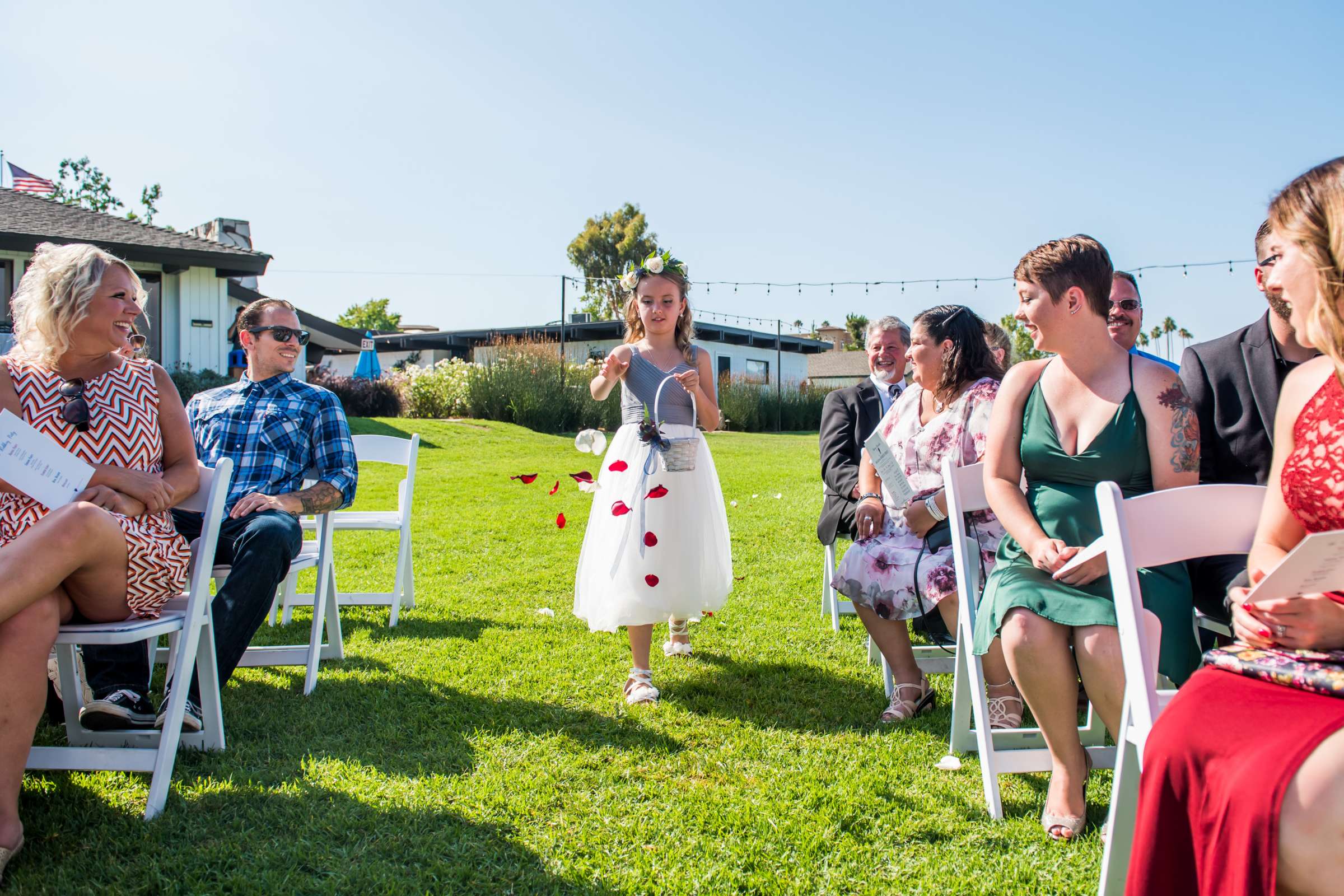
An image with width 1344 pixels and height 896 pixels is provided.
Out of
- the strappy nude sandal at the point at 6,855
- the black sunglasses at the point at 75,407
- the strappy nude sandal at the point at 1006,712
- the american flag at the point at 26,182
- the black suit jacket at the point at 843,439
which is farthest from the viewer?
the american flag at the point at 26,182

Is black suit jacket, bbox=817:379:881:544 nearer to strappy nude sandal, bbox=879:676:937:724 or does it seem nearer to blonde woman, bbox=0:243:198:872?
strappy nude sandal, bbox=879:676:937:724

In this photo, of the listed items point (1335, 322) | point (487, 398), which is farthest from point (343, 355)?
point (1335, 322)

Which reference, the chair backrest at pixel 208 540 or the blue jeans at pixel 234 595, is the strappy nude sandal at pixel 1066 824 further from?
the blue jeans at pixel 234 595

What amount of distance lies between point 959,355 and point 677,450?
130 cm

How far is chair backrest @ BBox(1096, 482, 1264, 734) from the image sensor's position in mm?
2029

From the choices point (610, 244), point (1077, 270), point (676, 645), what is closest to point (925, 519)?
point (1077, 270)

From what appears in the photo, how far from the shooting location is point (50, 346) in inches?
120

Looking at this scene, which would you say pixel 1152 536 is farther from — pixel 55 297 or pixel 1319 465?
pixel 55 297

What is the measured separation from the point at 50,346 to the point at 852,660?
12.0 ft

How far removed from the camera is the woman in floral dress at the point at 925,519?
3729 mm

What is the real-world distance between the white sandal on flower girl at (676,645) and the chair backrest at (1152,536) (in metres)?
2.75

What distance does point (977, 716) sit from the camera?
2990 mm

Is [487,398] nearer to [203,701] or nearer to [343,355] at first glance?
[203,701]

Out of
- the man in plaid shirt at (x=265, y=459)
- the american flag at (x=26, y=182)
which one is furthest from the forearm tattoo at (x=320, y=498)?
the american flag at (x=26, y=182)
